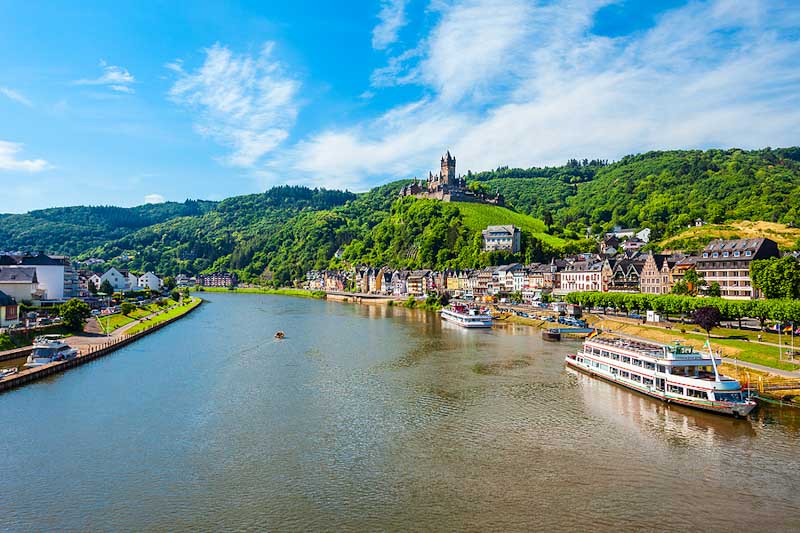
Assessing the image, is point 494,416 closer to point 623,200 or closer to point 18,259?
point 18,259

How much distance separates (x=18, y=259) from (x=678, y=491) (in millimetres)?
105033

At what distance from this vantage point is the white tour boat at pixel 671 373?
3052 centimetres

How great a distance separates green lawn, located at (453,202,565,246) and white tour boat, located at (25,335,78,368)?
124191mm

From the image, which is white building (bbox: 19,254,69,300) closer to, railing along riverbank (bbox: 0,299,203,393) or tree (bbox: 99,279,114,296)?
tree (bbox: 99,279,114,296)

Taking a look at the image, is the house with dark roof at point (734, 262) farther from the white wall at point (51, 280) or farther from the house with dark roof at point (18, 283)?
the white wall at point (51, 280)

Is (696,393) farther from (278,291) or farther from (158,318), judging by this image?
(278,291)

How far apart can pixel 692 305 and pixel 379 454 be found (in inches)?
1834

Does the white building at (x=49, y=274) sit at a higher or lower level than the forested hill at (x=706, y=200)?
lower

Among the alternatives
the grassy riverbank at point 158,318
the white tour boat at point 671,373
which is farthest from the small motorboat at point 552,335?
the grassy riverbank at point 158,318

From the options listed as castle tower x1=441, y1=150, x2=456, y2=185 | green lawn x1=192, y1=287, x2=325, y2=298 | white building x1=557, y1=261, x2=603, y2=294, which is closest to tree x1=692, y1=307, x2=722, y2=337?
white building x1=557, y1=261, x2=603, y2=294

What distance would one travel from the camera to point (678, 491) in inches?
843

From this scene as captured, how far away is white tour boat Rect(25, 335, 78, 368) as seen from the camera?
141 feet

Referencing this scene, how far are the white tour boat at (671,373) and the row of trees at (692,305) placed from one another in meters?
15.8

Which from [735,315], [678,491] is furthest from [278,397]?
[735,315]
